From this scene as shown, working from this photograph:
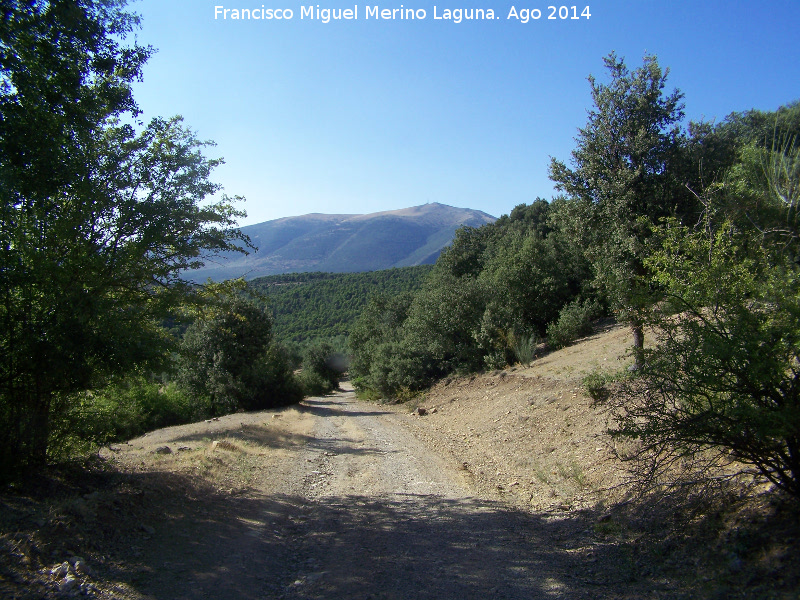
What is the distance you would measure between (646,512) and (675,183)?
30.4 feet

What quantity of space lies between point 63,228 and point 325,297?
7844 centimetres

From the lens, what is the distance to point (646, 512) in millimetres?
5344

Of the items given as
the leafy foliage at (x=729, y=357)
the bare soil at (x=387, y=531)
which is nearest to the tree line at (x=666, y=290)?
the leafy foliage at (x=729, y=357)

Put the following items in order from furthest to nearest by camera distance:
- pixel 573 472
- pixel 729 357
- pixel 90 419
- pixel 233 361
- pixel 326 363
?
pixel 326 363, pixel 233 361, pixel 573 472, pixel 90 419, pixel 729 357

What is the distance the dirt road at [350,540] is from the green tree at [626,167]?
7012 mm

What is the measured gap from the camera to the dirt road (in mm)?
4203

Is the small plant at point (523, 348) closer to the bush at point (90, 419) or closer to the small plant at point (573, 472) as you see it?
the small plant at point (573, 472)

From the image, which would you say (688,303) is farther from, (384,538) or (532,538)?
(384,538)

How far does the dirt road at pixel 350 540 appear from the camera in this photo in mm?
4203

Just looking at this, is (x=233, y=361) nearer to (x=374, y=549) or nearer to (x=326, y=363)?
(x=374, y=549)

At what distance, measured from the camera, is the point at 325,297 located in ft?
275

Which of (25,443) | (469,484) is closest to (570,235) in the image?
(469,484)

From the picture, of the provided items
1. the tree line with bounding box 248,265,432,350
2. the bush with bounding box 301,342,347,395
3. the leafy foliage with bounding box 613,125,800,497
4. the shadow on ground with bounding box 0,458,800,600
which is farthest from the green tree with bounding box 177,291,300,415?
the tree line with bounding box 248,265,432,350

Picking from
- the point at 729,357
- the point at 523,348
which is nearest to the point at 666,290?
the point at 729,357
